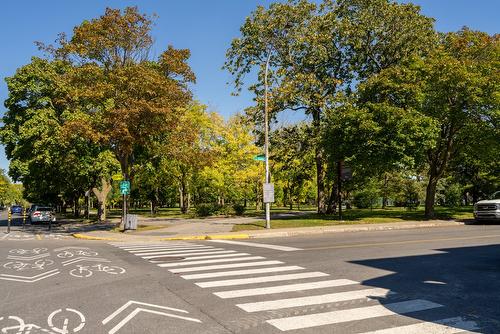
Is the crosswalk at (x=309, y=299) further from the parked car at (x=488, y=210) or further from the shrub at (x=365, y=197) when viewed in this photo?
the shrub at (x=365, y=197)

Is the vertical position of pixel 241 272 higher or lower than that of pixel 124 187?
lower

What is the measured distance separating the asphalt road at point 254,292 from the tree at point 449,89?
1628cm

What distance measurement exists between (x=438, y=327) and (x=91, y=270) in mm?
7850

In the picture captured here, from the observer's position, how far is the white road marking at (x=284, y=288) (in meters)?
7.82

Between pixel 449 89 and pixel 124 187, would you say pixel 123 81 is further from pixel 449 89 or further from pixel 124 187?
pixel 449 89

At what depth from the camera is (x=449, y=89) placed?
27656mm

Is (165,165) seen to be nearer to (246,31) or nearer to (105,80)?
(246,31)

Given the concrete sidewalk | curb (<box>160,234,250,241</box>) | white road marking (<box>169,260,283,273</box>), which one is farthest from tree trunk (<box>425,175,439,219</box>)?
white road marking (<box>169,260,283,273</box>)

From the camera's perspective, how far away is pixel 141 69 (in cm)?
2372

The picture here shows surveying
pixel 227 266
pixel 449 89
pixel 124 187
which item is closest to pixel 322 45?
pixel 449 89

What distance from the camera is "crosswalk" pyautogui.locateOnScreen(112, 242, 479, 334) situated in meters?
5.93

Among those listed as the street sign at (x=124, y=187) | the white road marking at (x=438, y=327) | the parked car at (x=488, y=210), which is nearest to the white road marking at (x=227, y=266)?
the white road marking at (x=438, y=327)

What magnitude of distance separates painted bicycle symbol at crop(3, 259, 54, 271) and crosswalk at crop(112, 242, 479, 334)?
306cm

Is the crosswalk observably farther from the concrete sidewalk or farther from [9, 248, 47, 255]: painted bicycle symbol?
the concrete sidewalk
